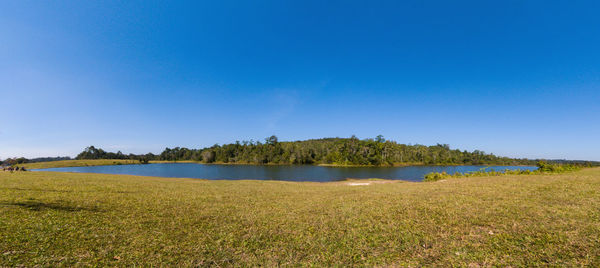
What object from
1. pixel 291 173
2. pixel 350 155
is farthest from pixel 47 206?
pixel 350 155

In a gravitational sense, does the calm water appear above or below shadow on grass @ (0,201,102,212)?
below

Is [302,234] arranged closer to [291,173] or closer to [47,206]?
[47,206]

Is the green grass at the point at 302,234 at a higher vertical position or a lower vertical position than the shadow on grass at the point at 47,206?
lower

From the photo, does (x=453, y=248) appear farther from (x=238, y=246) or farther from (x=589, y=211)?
(x=589, y=211)

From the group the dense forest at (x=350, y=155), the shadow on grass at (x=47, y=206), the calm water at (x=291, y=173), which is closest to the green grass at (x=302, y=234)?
the shadow on grass at (x=47, y=206)

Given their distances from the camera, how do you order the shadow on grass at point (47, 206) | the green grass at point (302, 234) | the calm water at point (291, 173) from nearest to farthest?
the green grass at point (302, 234) < the shadow on grass at point (47, 206) < the calm water at point (291, 173)

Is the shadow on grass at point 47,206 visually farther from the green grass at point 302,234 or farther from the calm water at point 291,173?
the calm water at point 291,173

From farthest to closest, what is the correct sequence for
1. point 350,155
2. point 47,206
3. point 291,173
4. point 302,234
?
point 350,155
point 291,173
point 47,206
point 302,234

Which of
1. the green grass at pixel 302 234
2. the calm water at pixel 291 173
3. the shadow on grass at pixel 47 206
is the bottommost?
the calm water at pixel 291 173

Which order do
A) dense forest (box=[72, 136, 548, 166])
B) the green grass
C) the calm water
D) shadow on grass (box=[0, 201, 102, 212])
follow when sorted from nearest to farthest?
the green grass → shadow on grass (box=[0, 201, 102, 212]) → the calm water → dense forest (box=[72, 136, 548, 166])

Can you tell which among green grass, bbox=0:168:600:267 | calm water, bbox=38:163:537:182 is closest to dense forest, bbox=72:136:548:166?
calm water, bbox=38:163:537:182

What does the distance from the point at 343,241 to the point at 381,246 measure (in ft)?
2.90

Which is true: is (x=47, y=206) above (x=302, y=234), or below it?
above

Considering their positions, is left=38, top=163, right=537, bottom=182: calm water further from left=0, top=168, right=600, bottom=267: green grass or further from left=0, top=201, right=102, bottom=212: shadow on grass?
left=0, top=201, right=102, bottom=212: shadow on grass
